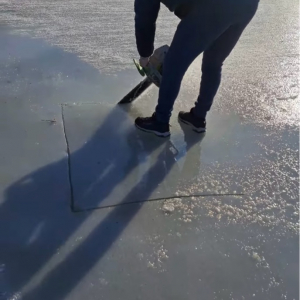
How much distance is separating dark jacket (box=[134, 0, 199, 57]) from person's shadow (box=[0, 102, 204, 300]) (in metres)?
0.48

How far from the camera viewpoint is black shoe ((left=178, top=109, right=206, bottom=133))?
2449 millimetres

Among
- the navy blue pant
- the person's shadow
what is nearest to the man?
the navy blue pant

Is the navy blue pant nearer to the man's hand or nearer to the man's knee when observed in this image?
the man's knee

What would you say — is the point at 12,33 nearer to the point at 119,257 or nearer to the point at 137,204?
the point at 137,204

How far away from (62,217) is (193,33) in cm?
98

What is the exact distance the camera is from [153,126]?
236 cm

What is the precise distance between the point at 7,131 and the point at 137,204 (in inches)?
31.2

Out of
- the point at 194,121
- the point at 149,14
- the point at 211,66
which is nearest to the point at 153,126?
the point at 194,121

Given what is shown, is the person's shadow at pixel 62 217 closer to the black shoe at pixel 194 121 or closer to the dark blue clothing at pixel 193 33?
the black shoe at pixel 194 121

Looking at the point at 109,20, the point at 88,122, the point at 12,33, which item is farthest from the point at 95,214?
the point at 109,20

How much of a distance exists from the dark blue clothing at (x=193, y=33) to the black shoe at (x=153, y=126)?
3cm

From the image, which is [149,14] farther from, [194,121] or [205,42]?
[194,121]

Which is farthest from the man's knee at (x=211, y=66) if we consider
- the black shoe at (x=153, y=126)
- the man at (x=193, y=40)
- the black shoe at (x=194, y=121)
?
the black shoe at (x=153, y=126)

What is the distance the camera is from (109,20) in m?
3.83
